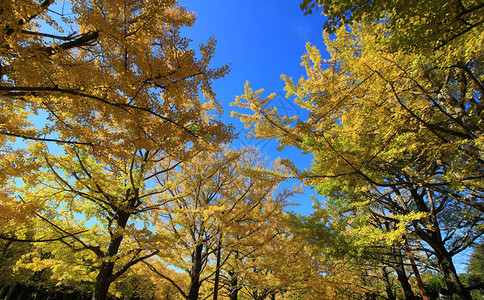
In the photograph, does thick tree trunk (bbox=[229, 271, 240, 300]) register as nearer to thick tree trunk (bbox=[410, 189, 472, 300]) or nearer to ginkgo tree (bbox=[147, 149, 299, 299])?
ginkgo tree (bbox=[147, 149, 299, 299])

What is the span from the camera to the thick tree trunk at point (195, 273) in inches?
224

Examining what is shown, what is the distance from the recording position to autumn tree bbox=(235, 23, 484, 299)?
3.20 meters

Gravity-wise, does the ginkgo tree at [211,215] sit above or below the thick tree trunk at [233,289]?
above

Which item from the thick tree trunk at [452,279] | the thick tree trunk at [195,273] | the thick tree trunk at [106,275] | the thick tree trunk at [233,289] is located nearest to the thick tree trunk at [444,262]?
the thick tree trunk at [452,279]

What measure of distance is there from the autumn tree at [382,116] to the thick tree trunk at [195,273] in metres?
4.19

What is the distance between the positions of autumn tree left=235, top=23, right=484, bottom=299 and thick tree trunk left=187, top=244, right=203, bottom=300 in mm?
4191

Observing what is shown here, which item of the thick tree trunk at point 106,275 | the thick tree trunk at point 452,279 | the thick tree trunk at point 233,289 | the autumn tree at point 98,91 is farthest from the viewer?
the thick tree trunk at point 233,289

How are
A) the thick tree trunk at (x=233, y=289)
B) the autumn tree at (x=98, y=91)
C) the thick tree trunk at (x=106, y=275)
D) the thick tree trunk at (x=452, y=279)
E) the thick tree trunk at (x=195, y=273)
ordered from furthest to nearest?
the thick tree trunk at (x=233, y=289) → the thick tree trunk at (x=195, y=273) → the thick tree trunk at (x=452, y=279) → the thick tree trunk at (x=106, y=275) → the autumn tree at (x=98, y=91)

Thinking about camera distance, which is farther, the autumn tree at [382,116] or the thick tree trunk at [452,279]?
the thick tree trunk at [452,279]

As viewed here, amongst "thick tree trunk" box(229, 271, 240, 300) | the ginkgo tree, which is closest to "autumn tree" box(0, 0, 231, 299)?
the ginkgo tree

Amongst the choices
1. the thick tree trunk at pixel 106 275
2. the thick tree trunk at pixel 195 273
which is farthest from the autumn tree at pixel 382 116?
the thick tree trunk at pixel 106 275

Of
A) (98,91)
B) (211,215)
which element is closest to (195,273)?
(211,215)

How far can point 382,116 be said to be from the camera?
3.41 meters

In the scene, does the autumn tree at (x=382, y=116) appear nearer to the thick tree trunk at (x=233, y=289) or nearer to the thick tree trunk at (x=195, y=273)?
the thick tree trunk at (x=195, y=273)
